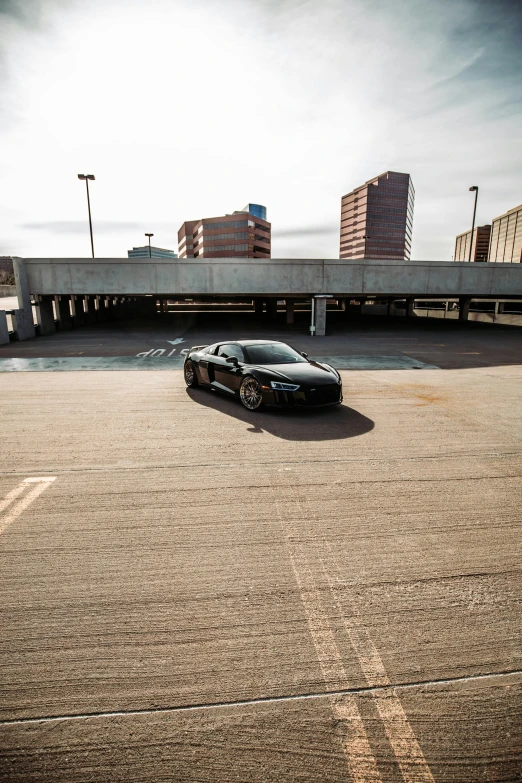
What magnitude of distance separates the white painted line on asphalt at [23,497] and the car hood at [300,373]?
4.45 metres

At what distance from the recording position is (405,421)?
27.5 ft

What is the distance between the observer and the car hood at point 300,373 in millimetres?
8375

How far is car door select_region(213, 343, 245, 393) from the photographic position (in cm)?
924

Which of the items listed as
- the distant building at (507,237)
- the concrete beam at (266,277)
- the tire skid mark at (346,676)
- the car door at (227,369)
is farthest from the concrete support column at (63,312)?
the distant building at (507,237)

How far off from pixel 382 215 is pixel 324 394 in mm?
182277

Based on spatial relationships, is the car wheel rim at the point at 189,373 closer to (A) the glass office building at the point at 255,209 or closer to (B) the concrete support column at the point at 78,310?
(B) the concrete support column at the point at 78,310

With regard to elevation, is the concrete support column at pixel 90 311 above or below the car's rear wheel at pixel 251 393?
above

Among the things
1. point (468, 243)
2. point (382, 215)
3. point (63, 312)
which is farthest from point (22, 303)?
point (382, 215)

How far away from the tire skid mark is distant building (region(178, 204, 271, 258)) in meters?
118

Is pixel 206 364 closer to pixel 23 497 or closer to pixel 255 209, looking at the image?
pixel 23 497

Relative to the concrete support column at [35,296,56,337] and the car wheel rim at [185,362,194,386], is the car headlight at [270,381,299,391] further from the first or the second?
the concrete support column at [35,296,56,337]

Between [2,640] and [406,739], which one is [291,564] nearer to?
[406,739]

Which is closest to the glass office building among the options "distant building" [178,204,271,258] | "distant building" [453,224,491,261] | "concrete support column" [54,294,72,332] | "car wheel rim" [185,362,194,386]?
"distant building" [178,204,271,258]

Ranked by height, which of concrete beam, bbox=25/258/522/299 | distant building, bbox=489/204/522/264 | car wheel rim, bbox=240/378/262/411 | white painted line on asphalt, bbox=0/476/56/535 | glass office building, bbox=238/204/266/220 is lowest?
white painted line on asphalt, bbox=0/476/56/535
